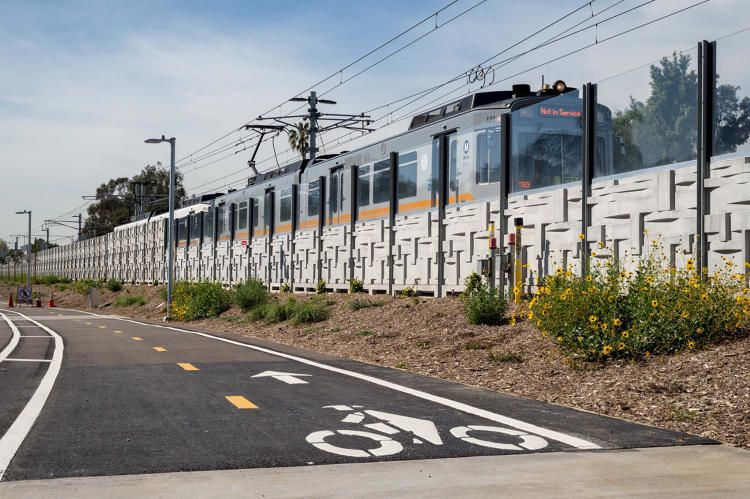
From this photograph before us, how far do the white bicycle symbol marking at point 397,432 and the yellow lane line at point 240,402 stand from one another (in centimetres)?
117

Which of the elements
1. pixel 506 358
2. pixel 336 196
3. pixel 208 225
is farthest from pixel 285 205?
pixel 506 358

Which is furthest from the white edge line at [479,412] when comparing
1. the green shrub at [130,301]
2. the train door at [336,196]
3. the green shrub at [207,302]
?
the green shrub at [130,301]

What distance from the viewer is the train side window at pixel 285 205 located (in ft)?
107

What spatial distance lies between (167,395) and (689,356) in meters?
5.87

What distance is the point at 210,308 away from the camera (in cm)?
3275

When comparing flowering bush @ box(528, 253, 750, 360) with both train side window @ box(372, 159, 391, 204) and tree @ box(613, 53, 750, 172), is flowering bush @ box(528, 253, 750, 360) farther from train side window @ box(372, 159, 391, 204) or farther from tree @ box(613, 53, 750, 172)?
train side window @ box(372, 159, 391, 204)

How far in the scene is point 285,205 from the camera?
109 ft

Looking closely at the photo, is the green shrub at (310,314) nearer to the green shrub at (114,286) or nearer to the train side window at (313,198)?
the train side window at (313,198)

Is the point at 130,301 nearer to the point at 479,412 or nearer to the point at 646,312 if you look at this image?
the point at 646,312

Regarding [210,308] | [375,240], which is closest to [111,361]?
[375,240]

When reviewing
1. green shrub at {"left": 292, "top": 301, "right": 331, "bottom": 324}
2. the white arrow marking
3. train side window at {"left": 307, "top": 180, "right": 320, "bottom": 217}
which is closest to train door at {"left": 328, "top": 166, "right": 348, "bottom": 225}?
train side window at {"left": 307, "top": 180, "right": 320, "bottom": 217}

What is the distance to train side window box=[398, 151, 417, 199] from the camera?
2253 centimetres

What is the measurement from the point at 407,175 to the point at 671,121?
10267 mm

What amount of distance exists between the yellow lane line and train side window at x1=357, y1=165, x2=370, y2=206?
15.9 m
